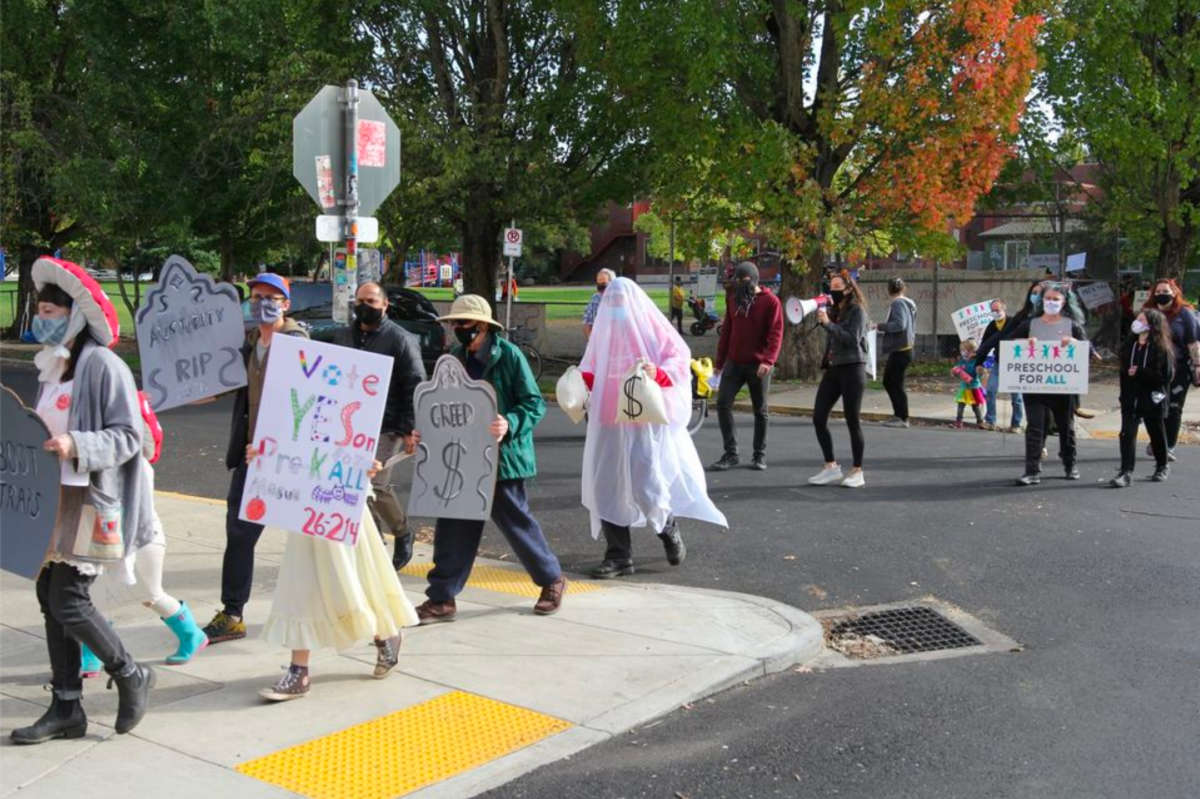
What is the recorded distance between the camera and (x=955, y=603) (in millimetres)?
7195

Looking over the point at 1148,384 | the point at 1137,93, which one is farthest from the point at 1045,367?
the point at 1137,93

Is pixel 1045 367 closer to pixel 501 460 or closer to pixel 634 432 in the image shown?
pixel 634 432

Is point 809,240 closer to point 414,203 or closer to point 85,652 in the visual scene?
point 414,203

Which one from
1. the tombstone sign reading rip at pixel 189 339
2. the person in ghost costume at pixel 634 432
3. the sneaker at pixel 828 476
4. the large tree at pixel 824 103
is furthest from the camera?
the large tree at pixel 824 103

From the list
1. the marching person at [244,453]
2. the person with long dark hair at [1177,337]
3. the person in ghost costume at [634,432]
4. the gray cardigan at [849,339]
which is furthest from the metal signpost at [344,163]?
the person with long dark hair at [1177,337]

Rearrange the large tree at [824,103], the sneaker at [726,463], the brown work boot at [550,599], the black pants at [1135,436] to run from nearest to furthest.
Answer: the brown work boot at [550,599]
the black pants at [1135,436]
the sneaker at [726,463]
the large tree at [824,103]

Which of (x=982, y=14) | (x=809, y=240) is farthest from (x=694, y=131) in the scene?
(x=982, y=14)

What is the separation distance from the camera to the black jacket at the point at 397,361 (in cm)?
700

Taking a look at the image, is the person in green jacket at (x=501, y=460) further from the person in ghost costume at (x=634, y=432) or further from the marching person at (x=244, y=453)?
the person in ghost costume at (x=634, y=432)

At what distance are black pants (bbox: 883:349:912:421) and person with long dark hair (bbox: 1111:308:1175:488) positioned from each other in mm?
4426

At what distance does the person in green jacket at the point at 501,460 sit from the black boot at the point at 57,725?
6.56 ft

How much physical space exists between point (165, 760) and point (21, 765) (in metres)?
0.52

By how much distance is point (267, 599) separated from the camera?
707 centimetres

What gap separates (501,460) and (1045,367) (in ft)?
21.6
